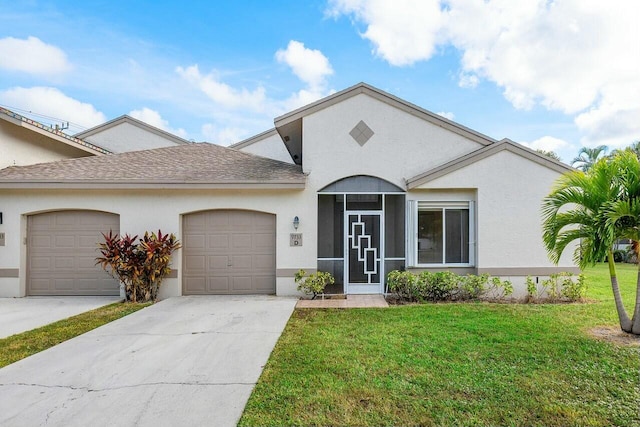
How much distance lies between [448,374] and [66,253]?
422 inches

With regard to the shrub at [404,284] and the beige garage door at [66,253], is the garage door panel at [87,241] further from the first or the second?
the shrub at [404,284]

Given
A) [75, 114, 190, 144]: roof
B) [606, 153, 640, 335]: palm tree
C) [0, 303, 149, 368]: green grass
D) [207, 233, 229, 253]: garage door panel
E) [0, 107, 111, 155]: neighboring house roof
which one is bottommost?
[0, 303, 149, 368]: green grass

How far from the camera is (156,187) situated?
9.48 m

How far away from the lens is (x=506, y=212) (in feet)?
31.7

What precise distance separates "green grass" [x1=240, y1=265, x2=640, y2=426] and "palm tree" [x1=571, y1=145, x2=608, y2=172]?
26409 millimetres

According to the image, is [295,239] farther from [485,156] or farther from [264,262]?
[485,156]

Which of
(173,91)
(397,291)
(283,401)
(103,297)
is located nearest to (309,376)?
(283,401)

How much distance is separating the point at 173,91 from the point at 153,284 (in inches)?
550

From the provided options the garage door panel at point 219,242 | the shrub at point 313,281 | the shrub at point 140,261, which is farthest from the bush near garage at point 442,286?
the shrub at point 140,261

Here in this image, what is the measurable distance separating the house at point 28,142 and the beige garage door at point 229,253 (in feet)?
19.0

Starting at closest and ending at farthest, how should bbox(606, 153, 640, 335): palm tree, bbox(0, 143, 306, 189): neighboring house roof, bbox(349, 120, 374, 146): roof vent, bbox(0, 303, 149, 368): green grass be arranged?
bbox(0, 303, 149, 368): green grass
bbox(606, 153, 640, 335): palm tree
bbox(0, 143, 306, 189): neighboring house roof
bbox(349, 120, 374, 146): roof vent

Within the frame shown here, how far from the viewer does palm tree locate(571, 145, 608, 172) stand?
2698cm

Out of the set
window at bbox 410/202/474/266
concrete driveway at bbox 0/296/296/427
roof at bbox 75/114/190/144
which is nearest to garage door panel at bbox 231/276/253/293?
concrete driveway at bbox 0/296/296/427

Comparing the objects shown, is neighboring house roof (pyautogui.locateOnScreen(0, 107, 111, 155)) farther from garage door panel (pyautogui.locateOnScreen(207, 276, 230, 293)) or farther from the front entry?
the front entry
